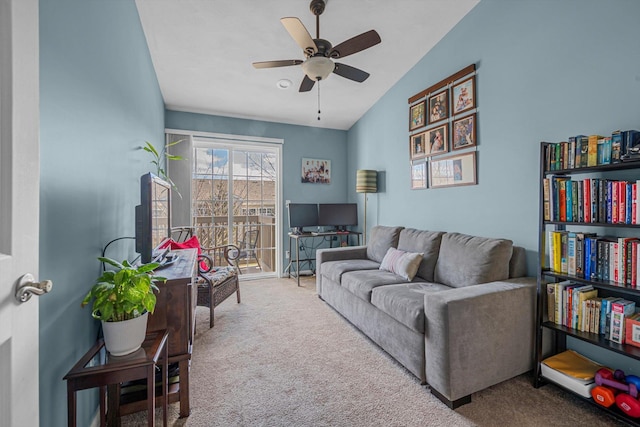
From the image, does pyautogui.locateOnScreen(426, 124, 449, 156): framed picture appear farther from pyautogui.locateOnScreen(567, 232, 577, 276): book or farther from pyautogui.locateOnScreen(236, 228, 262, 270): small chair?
pyautogui.locateOnScreen(236, 228, 262, 270): small chair

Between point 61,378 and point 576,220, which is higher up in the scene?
point 576,220

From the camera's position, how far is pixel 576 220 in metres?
1.69

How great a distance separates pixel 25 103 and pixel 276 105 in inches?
140

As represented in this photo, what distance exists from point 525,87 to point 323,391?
8.84ft

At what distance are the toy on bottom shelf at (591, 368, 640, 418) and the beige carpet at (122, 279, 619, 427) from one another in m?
0.13

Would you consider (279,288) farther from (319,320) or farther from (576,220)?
(576,220)

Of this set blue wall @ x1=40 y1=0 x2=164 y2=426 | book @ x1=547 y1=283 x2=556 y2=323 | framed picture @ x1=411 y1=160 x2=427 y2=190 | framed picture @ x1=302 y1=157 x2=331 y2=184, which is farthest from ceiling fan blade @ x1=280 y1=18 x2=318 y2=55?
framed picture @ x1=302 y1=157 x2=331 y2=184

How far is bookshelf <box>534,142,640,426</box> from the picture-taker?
1.48 meters

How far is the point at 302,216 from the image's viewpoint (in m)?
4.43

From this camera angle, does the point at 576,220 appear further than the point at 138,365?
Yes

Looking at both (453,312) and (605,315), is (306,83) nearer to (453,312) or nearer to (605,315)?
(453,312)

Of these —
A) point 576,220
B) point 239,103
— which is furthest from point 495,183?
point 239,103

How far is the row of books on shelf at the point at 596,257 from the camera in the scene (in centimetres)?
149

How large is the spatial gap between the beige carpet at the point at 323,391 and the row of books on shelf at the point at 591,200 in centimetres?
110
